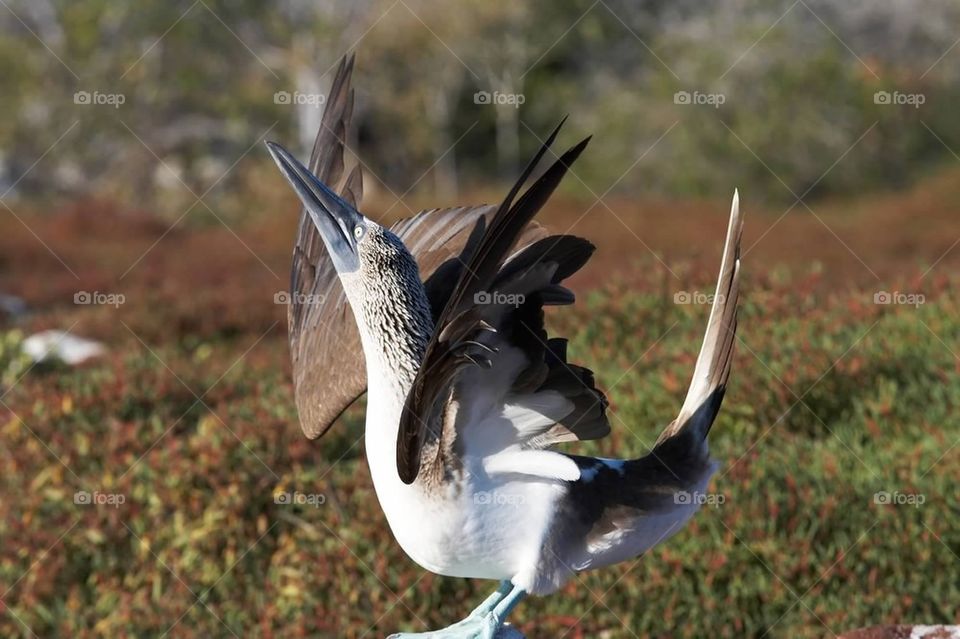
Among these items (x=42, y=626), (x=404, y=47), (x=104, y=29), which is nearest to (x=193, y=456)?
(x=42, y=626)

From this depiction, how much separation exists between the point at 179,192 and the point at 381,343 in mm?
26632

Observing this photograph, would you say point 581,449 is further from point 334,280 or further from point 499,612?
point 499,612

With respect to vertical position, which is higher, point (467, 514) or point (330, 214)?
point (330, 214)

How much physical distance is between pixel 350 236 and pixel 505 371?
57 cm

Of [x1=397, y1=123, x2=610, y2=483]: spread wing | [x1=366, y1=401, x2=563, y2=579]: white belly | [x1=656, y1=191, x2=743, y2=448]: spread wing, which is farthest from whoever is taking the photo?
[x1=656, y1=191, x2=743, y2=448]: spread wing

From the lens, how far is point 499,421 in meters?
3.31

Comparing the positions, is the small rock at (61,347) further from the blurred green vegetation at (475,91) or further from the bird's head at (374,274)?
the blurred green vegetation at (475,91)

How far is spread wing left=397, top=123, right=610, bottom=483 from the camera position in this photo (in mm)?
2914

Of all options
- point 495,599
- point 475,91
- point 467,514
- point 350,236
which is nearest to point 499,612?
point 495,599

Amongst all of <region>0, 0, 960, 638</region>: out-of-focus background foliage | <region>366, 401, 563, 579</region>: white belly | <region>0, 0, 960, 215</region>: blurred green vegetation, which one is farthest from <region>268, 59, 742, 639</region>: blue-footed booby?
<region>0, 0, 960, 215</region>: blurred green vegetation

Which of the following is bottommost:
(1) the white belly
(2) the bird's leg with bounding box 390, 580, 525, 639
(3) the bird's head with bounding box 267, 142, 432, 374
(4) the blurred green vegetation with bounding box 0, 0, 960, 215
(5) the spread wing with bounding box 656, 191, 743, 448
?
(2) the bird's leg with bounding box 390, 580, 525, 639

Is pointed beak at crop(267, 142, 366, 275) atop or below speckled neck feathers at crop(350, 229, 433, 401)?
atop

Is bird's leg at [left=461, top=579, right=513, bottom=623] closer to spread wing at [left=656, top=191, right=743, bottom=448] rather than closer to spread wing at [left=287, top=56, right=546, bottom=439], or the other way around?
spread wing at [left=656, top=191, right=743, bottom=448]

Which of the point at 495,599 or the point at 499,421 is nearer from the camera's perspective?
the point at 499,421
